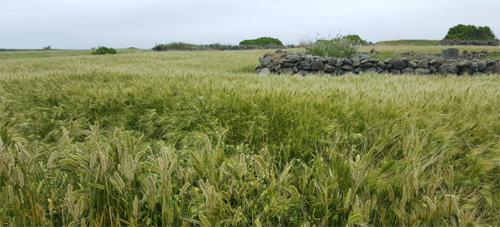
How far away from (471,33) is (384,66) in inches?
1077

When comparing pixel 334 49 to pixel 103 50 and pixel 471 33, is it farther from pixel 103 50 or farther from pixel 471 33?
pixel 471 33

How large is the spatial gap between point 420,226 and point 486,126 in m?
1.77

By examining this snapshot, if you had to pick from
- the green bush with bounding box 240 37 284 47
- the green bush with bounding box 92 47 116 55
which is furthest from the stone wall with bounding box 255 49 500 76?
the green bush with bounding box 240 37 284 47

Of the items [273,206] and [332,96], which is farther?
[332,96]

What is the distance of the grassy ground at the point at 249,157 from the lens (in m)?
1.27

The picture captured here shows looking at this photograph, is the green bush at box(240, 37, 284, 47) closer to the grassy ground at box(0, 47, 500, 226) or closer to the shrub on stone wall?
the shrub on stone wall

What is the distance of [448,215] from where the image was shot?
1.22 m

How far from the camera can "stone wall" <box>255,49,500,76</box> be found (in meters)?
8.21

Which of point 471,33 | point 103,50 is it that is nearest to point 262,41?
point 103,50

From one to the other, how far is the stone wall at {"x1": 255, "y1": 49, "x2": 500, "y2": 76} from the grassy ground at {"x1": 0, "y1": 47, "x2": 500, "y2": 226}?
5203 millimetres

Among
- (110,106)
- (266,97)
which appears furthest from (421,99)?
(110,106)

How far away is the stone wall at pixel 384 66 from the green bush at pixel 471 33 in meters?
25.2

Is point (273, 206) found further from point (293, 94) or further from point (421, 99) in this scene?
point (421, 99)

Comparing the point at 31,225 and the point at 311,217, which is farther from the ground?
the point at 31,225
